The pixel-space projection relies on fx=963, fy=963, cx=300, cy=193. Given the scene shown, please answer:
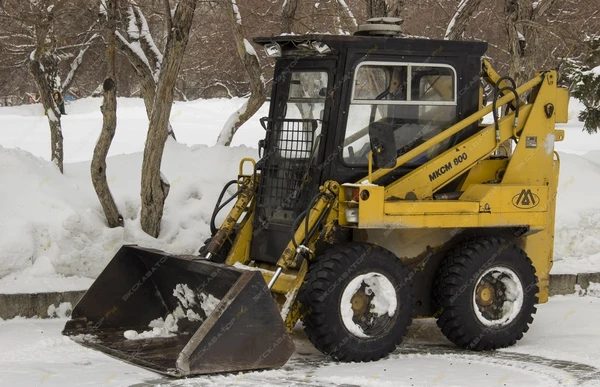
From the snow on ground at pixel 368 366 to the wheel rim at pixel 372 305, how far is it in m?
0.27

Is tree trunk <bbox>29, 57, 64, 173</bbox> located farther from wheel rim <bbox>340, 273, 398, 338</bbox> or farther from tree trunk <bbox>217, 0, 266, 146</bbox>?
wheel rim <bbox>340, 273, 398, 338</bbox>

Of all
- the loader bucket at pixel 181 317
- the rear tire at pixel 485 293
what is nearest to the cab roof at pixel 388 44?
the rear tire at pixel 485 293

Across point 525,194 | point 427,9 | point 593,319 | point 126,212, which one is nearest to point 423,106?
point 525,194

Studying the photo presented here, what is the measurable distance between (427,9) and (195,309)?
18.0m

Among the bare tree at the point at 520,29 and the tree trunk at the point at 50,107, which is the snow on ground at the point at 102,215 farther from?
the bare tree at the point at 520,29

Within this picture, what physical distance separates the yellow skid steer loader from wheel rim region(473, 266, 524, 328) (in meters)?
0.01

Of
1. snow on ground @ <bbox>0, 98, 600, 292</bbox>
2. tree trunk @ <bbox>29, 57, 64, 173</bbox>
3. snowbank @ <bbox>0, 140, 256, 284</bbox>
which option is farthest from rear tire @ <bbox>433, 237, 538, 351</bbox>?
tree trunk @ <bbox>29, 57, 64, 173</bbox>

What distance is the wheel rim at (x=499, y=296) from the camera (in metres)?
7.94

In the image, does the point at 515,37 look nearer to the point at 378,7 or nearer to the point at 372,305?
the point at 378,7

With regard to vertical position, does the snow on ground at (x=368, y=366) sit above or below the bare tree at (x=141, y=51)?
below

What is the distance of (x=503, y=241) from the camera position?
316 inches

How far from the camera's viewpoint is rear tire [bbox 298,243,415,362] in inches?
282

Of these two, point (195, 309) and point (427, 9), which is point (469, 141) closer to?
point (195, 309)

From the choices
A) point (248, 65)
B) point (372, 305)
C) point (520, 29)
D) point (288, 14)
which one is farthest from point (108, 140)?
point (520, 29)
